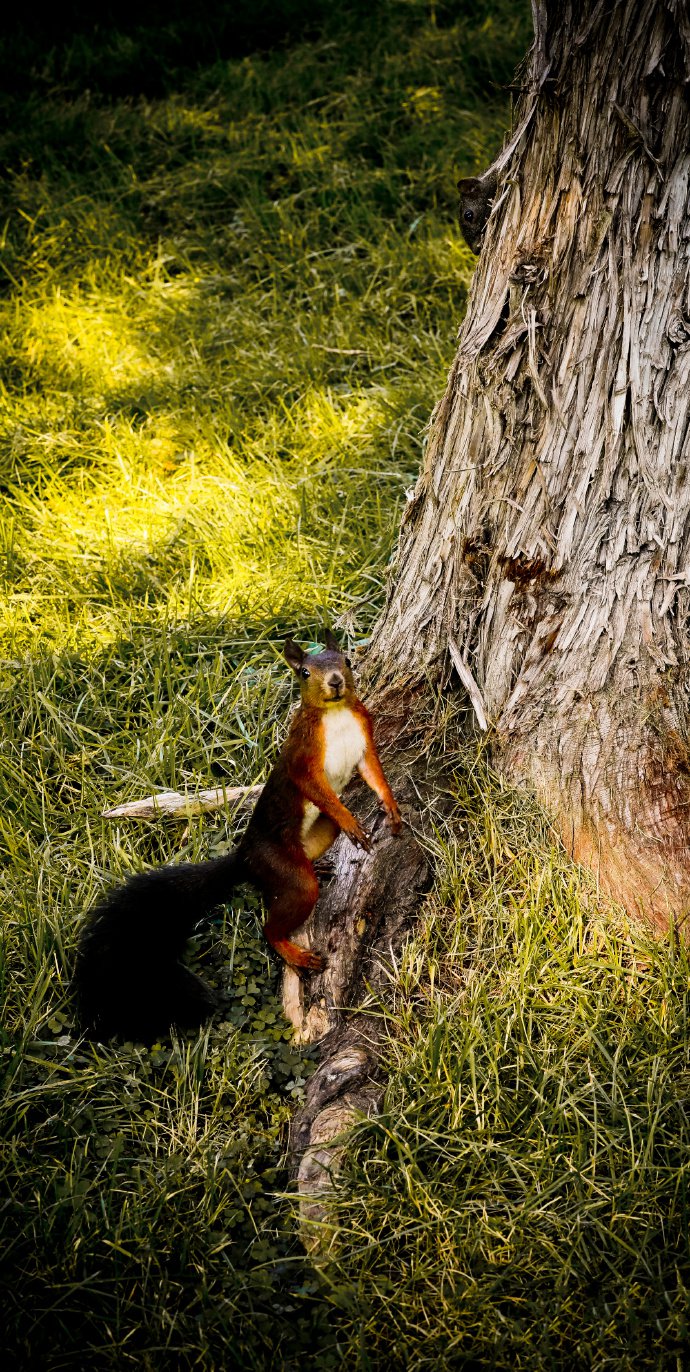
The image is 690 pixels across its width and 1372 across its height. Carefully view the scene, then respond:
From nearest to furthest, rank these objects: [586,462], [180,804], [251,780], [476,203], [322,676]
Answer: [322,676]
[586,462]
[476,203]
[180,804]
[251,780]

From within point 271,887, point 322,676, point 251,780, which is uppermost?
point 322,676

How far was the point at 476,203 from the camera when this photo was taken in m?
2.58

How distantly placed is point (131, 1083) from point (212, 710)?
1.18m

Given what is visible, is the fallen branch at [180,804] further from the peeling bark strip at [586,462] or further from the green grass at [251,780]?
the peeling bark strip at [586,462]

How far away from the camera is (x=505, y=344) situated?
238 cm

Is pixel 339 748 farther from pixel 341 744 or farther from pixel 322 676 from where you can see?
pixel 322 676

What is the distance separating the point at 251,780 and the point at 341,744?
69 cm

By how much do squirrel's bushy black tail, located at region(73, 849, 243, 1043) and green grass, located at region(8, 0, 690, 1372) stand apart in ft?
0.25

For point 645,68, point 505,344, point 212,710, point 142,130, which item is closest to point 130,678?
point 212,710

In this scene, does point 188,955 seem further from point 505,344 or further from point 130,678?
point 505,344

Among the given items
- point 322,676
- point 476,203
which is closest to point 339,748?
point 322,676

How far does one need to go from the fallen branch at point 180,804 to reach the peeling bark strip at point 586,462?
0.55 meters

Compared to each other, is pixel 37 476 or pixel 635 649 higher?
pixel 635 649

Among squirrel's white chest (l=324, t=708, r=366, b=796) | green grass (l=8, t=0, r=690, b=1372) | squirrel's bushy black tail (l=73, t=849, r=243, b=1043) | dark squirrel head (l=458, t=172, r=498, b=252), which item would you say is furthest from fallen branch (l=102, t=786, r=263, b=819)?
dark squirrel head (l=458, t=172, r=498, b=252)
